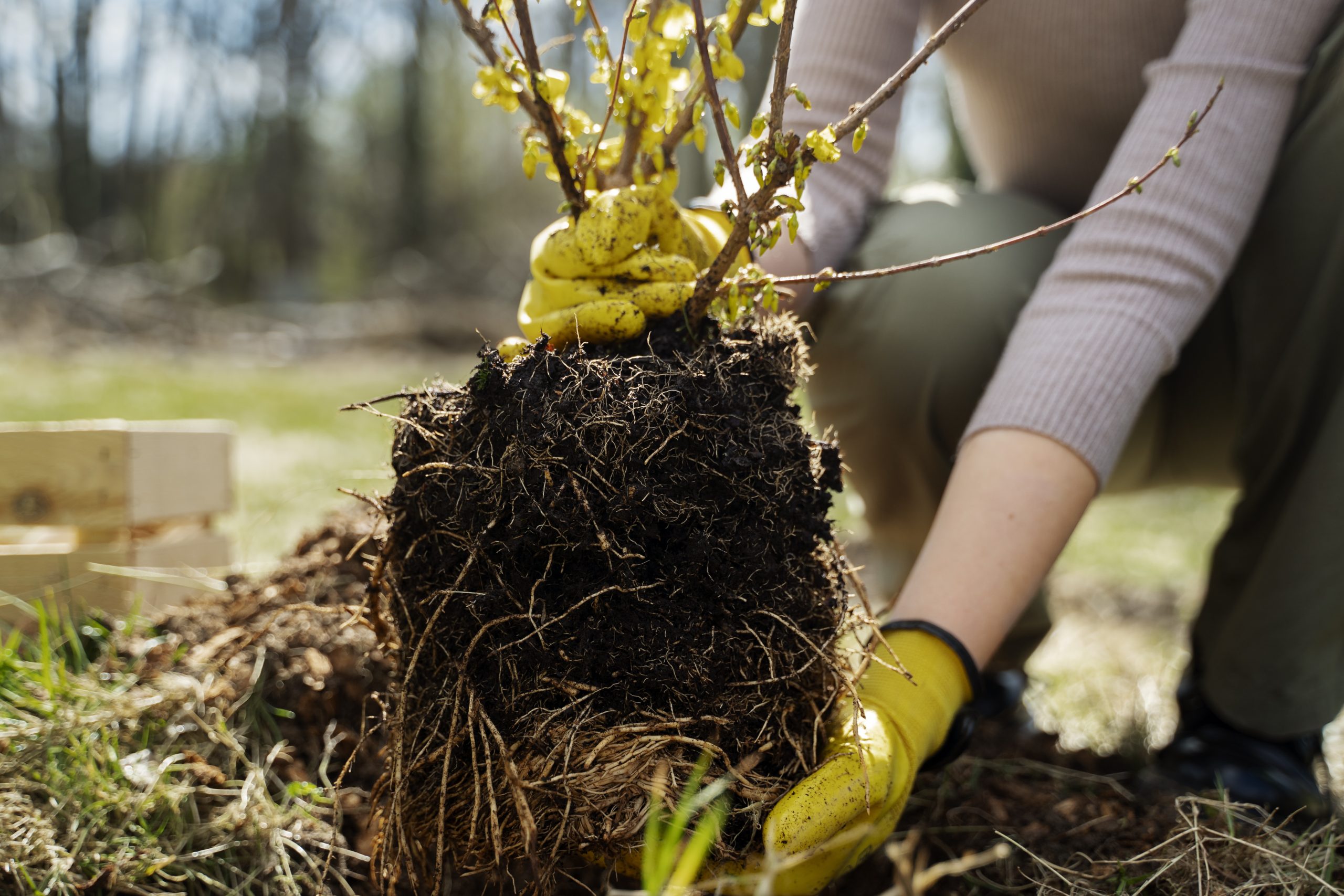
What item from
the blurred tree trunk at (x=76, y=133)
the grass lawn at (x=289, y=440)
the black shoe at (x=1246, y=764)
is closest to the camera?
the black shoe at (x=1246, y=764)

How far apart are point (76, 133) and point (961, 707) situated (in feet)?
56.5

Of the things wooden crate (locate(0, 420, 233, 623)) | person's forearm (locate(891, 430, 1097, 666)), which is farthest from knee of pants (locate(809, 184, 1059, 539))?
wooden crate (locate(0, 420, 233, 623))

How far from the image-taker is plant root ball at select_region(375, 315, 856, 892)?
0.92 metres

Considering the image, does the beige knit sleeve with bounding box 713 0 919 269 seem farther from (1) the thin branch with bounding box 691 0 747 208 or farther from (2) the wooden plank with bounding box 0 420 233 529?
(2) the wooden plank with bounding box 0 420 233 529

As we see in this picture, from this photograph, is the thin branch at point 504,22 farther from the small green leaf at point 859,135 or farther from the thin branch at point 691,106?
Answer: the small green leaf at point 859,135

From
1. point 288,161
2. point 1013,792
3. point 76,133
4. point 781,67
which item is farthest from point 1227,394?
point 76,133

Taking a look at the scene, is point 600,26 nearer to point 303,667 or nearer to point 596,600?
point 596,600

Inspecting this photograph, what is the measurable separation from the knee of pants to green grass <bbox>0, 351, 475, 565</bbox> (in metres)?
1.04

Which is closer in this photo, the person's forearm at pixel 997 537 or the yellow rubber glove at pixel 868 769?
the yellow rubber glove at pixel 868 769

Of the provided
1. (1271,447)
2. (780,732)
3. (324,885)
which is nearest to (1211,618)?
(1271,447)

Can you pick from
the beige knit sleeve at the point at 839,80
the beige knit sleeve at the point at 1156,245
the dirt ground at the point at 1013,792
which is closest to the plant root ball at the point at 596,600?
the dirt ground at the point at 1013,792

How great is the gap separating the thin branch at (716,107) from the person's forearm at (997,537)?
0.52 metres

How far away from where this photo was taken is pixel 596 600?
94cm

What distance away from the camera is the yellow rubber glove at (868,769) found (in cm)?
91
